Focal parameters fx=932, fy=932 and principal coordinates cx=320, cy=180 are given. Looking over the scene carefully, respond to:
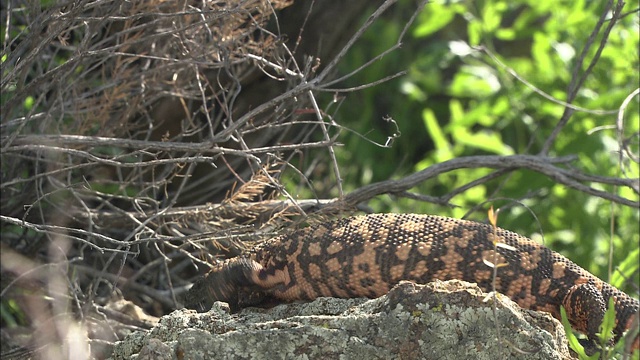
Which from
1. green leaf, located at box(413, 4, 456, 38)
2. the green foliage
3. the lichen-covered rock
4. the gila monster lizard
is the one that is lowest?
the green foliage

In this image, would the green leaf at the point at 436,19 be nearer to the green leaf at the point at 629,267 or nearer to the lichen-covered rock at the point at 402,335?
the green leaf at the point at 629,267

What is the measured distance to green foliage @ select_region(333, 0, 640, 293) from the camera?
17.4 ft

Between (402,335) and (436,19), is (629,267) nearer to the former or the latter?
(402,335)

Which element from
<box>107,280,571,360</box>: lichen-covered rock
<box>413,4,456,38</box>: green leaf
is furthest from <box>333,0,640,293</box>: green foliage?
<box>107,280,571,360</box>: lichen-covered rock

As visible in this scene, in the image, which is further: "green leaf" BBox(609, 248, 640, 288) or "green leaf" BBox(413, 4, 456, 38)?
"green leaf" BBox(413, 4, 456, 38)

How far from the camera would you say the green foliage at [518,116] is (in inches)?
209

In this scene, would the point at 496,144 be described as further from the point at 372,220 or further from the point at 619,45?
the point at 372,220

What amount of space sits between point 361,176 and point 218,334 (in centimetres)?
413

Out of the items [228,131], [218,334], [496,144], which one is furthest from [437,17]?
[218,334]

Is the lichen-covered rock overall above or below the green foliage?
above

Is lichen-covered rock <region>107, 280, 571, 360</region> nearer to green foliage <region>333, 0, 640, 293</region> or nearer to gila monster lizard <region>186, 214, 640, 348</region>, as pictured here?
gila monster lizard <region>186, 214, 640, 348</region>

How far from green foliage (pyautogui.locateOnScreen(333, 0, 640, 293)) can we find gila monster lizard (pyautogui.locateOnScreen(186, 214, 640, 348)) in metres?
1.51

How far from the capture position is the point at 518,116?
613cm

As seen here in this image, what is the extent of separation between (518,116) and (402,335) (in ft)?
13.0
